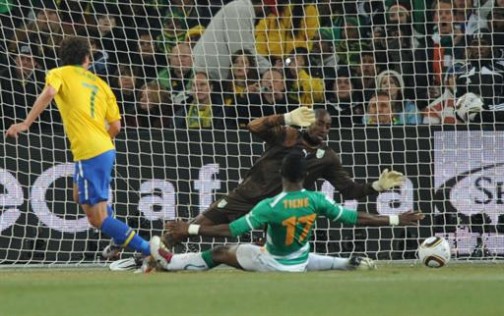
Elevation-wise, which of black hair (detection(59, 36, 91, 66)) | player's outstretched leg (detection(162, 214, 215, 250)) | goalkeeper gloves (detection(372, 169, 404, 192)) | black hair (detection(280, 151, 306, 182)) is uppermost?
black hair (detection(59, 36, 91, 66))

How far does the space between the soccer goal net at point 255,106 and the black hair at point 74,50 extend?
3.52 meters

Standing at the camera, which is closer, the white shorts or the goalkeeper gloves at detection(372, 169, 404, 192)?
the white shorts

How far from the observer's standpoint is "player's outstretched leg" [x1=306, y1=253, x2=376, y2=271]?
1353 cm

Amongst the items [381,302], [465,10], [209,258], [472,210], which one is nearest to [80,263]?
[209,258]

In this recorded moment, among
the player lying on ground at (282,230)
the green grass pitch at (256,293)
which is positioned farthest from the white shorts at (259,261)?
the green grass pitch at (256,293)

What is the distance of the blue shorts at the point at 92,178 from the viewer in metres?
12.6

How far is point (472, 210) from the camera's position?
51.9 ft

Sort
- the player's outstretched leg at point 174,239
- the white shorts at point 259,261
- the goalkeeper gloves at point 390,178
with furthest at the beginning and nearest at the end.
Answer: the player's outstretched leg at point 174,239 → the goalkeeper gloves at point 390,178 → the white shorts at point 259,261

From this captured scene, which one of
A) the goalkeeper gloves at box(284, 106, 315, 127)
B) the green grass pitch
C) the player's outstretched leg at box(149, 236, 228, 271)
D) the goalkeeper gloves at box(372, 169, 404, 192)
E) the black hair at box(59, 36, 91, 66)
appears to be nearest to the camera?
the green grass pitch

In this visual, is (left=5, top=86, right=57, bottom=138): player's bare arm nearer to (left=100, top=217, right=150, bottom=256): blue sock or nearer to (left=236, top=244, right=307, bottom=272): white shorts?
(left=100, top=217, right=150, bottom=256): blue sock

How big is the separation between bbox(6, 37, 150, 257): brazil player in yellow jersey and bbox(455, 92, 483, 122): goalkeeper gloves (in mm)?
5145

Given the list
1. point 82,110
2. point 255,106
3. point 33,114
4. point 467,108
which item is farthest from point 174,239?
point 467,108

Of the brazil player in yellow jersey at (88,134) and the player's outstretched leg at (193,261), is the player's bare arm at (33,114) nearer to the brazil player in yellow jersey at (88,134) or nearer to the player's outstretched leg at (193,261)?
the brazil player in yellow jersey at (88,134)

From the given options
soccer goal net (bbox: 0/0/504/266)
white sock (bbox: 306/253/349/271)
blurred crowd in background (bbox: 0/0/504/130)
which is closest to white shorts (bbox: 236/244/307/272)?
white sock (bbox: 306/253/349/271)
